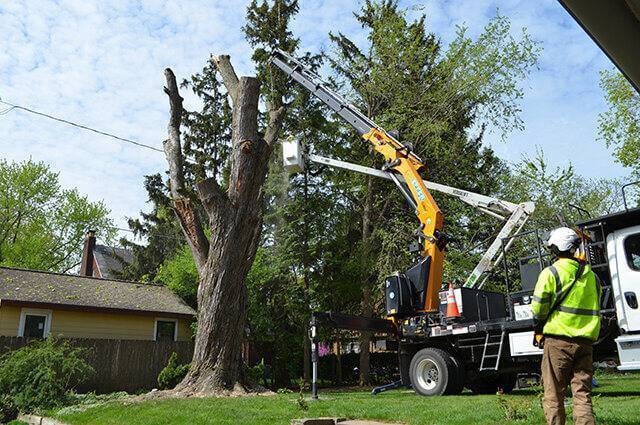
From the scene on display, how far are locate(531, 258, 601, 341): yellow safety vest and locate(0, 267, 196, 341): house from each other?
57.2 ft

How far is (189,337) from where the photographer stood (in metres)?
22.2

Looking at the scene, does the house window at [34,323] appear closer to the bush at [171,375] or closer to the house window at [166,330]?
the house window at [166,330]

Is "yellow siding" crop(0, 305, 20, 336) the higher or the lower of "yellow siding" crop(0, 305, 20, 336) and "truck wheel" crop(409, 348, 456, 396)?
the higher

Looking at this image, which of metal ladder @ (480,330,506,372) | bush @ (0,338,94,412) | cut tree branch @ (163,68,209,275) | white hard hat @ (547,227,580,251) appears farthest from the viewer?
cut tree branch @ (163,68,209,275)

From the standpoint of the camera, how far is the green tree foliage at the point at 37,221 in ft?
114

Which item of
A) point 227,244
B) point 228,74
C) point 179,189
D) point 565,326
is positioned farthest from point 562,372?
point 228,74

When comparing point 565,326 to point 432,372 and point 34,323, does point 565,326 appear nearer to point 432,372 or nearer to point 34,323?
point 432,372

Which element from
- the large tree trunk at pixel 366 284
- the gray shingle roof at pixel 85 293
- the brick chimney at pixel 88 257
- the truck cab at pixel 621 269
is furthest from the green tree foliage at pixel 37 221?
Answer: the truck cab at pixel 621 269

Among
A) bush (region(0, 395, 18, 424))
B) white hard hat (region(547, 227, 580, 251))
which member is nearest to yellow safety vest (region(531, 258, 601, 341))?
white hard hat (region(547, 227, 580, 251))

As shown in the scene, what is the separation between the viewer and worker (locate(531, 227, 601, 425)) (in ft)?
15.9

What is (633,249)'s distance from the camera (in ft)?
28.0

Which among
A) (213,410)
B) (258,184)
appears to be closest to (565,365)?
(213,410)

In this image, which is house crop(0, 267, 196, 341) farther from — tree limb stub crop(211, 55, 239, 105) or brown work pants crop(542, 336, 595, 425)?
brown work pants crop(542, 336, 595, 425)

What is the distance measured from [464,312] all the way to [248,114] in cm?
678
